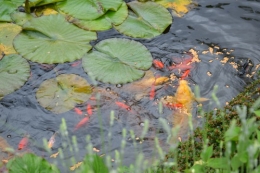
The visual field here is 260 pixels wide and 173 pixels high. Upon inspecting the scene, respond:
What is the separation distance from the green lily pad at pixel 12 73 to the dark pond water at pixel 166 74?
4 centimetres

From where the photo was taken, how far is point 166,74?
120 inches

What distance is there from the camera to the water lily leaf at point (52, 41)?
9.83ft

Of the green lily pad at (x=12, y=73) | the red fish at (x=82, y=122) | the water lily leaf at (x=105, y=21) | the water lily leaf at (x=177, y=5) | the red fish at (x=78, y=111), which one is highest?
the water lily leaf at (x=177, y=5)

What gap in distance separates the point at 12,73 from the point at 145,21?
1079 millimetres

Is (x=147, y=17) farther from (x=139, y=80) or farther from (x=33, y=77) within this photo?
(x=33, y=77)

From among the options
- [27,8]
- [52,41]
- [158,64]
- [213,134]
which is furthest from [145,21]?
[213,134]

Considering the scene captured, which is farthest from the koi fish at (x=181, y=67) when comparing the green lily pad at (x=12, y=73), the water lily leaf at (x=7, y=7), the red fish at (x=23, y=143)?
the water lily leaf at (x=7, y=7)

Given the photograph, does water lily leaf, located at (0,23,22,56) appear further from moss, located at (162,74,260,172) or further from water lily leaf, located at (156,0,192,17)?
moss, located at (162,74,260,172)

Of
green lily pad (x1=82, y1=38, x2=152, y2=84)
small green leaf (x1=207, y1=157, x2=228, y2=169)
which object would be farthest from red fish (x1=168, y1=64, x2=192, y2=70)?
small green leaf (x1=207, y1=157, x2=228, y2=169)

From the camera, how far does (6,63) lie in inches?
116

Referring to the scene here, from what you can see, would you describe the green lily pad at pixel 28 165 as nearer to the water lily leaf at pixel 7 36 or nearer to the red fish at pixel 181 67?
the water lily leaf at pixel 7 36

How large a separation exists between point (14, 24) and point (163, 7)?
3.83ft

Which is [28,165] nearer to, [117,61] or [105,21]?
[117,61]

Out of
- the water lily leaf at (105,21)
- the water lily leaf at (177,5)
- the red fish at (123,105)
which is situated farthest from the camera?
the water lily leaf at (177,5)
